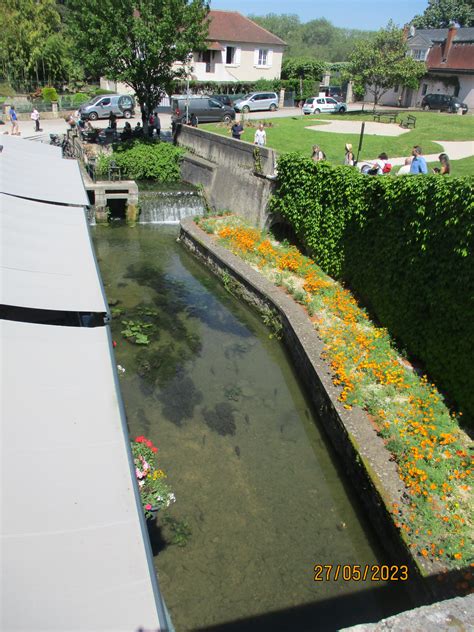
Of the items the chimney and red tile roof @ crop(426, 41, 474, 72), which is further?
the chimney

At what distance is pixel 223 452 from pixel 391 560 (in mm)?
3282

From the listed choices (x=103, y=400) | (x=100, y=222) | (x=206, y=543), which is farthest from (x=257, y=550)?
(x=100, y=222)

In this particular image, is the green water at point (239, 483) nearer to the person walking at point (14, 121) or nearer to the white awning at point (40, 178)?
the white awning at point (40, 178)

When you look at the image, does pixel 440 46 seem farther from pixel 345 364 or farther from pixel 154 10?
pixel 345 364

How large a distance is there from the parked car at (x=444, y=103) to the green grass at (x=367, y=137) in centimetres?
491

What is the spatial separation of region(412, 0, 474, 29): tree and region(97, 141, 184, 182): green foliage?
66.4 metres

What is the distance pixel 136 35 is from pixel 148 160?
530 centimetres

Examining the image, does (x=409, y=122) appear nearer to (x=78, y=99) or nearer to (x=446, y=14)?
(x=78, y=99)

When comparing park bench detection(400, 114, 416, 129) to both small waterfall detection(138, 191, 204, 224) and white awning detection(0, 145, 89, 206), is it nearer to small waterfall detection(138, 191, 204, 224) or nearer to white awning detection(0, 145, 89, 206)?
small waterfall detection(138, 191, 204, 224)

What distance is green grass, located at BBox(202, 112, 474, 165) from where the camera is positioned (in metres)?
21.9

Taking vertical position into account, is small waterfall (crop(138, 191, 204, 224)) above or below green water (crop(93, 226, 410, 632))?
above

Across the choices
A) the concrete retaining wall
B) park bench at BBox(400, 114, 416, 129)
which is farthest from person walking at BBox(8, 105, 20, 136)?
park bench at BBox(400, 114, 416, 129)

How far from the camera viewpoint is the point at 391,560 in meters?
7.26
